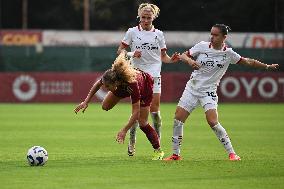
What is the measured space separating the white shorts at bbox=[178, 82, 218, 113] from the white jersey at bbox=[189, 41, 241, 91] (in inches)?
3.1

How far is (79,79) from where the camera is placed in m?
35.2

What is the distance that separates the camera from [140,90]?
48.0 ft

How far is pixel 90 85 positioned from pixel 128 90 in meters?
21.2

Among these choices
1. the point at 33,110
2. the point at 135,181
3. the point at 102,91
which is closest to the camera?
the point at 135,181

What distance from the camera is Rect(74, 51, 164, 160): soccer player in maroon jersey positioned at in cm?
1360

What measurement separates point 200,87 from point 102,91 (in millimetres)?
19789

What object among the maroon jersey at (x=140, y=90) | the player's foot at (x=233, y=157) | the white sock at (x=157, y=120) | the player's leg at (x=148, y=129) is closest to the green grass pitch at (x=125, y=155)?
the player's foot at (x=233, y=157)

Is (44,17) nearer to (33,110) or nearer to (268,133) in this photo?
(33,110)

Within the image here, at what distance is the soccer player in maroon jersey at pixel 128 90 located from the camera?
1360 cm

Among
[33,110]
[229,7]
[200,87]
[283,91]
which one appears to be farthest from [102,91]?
[229,7]

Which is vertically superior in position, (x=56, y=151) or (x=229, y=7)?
(x=229, y=7)

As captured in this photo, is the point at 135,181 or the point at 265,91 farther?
the point at 265,91

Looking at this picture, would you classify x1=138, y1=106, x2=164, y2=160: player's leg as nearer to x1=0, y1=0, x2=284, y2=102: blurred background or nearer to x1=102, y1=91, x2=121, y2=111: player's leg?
x1=102, y1=91, x2=121, y2=111: player's leg

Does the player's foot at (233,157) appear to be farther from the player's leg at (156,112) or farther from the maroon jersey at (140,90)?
the player's leg at (156,112)
